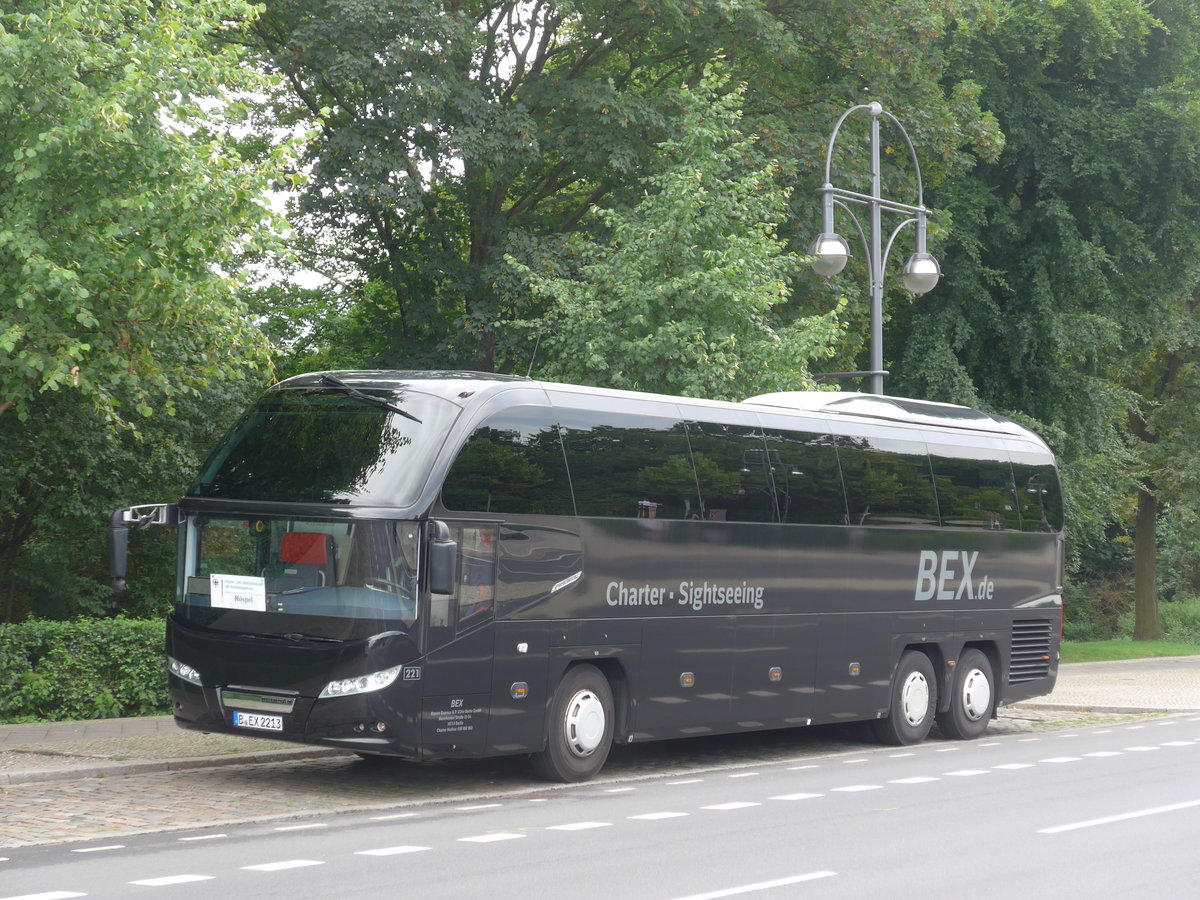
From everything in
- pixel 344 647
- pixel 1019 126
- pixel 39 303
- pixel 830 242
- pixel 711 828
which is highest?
pixel 1019 126

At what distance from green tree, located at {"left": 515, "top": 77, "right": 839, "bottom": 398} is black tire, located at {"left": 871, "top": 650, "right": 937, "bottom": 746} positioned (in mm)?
4587

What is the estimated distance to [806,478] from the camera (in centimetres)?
1609

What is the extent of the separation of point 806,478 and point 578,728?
3.95m

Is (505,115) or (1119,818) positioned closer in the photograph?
(1119,818)

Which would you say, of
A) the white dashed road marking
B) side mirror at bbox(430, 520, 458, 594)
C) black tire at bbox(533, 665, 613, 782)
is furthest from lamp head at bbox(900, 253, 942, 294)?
the white dashed road marking

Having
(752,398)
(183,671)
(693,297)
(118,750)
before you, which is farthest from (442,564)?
(693,297)

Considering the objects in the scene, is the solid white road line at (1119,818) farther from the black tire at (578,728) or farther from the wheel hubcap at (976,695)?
the wheel hubcap at (976,695)

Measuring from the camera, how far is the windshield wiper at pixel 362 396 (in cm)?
1275

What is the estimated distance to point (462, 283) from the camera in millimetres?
26406

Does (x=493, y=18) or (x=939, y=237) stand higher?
(x=493, y=18)

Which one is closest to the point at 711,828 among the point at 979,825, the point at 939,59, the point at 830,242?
the point at 979,825

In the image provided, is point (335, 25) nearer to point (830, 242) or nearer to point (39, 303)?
point (830, 242)

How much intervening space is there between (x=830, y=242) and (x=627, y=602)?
7987 millimetres

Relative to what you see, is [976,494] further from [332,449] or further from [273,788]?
[273,788]
